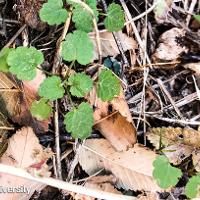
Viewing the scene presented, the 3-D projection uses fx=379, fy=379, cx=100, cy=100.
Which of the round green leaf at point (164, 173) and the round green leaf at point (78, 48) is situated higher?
the round green leaf at point (78, 48)

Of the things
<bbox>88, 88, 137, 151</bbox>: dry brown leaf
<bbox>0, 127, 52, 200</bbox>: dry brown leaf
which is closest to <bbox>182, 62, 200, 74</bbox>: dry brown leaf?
<bbox>88, 88, 137, 151</bbox>: dry brown leaf

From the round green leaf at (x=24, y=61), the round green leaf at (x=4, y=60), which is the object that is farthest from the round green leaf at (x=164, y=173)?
the round green leaf at (x=4, y=60)

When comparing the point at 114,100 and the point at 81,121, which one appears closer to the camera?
the point at 81,121

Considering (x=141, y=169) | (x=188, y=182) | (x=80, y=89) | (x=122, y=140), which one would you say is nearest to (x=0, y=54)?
(x=80, y=89)

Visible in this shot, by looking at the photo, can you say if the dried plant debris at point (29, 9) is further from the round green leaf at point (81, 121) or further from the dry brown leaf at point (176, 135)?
the dry brown leaf at point (176, 135)

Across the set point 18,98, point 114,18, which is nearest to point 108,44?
point 114,18

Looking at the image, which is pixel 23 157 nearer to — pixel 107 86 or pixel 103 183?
pixel 103 183
